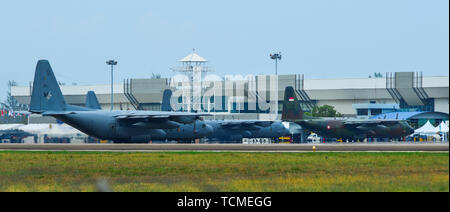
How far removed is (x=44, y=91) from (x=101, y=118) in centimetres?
647

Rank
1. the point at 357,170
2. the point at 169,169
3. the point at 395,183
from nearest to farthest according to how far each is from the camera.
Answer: the point at 395,183, the point at 357,170, the point at 169,169

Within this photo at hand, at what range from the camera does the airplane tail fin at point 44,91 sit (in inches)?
2980

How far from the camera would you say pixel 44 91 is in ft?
249

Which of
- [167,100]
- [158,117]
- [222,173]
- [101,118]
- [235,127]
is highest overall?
[167,100]

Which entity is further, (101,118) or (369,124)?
(369,124)

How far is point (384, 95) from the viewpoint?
152500 millimetres

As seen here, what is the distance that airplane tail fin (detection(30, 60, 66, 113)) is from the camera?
248 feet

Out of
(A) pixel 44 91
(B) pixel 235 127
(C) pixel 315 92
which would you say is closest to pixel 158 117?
(A) pixel 44 91

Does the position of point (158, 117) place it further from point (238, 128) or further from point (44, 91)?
point (238, 128)

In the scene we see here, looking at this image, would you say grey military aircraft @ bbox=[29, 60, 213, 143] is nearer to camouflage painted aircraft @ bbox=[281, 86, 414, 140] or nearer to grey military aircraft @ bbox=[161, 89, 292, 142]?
grey military aircraft @ bbox=[161, 89, 292, 142]
